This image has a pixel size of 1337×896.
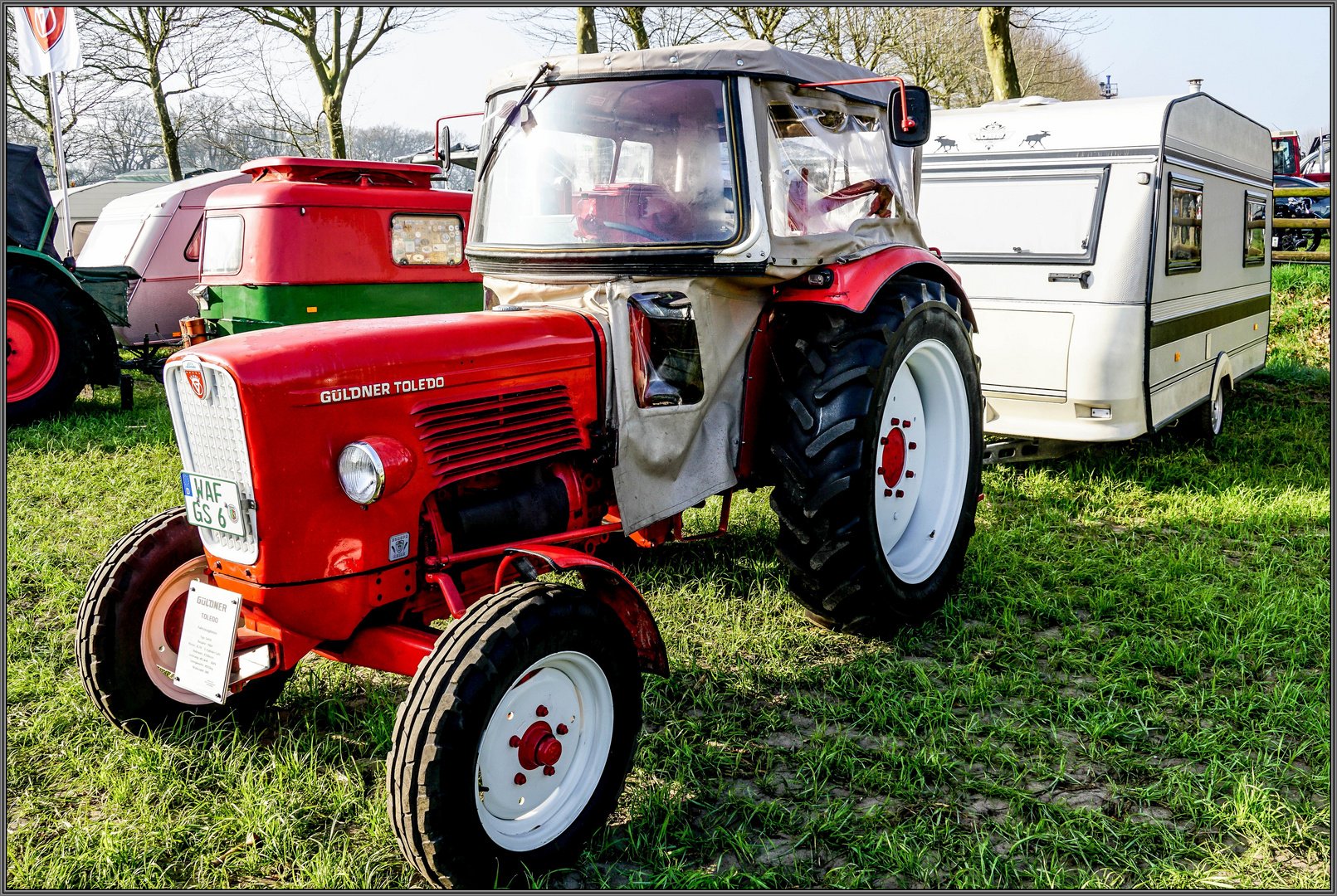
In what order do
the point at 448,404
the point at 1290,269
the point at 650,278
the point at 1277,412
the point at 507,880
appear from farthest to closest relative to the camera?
1. the point at 1290,269
2. the point at 1277,412
3. the point at 650,278
4. the point at 448,404
5. the point at 507,880

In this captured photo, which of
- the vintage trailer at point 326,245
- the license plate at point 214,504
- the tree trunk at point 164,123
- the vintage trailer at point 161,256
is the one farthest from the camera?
the tree trunk at point 164,123

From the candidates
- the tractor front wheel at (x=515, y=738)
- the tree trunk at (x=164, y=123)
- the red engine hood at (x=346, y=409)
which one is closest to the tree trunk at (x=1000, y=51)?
the red engine hood at (x=346, y=409)

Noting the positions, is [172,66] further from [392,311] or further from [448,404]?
[448,404]

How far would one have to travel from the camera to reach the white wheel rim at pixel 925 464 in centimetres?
405

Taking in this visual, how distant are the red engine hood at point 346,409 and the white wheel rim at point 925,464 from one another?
181cm

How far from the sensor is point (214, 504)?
8.57ft

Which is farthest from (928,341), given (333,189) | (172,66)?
(172,66)

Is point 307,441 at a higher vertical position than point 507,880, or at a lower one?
higher

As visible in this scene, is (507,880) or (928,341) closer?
(507,880)

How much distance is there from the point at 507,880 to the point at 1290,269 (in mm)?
13095

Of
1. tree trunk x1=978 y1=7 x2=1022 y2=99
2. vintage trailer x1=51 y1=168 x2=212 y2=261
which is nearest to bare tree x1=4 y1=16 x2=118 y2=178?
vintage trailer x1=51 y1=168 x2=212 y2=261

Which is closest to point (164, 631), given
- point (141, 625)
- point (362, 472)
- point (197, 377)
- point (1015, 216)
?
point (141, 625)

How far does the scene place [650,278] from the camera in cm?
323

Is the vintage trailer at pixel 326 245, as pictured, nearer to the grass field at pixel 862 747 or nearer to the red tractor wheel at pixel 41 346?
the red tractor wheel at pixel 41 346
